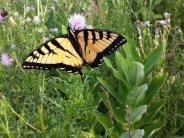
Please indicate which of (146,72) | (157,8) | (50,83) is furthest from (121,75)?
(157,8)

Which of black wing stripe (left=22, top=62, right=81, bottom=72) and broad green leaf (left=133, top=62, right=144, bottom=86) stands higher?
black wing stripe (left=22, top=62, right=81, bottom=72)

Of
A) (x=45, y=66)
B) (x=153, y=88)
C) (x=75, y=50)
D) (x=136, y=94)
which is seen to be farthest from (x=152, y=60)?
(x=45, y=66)

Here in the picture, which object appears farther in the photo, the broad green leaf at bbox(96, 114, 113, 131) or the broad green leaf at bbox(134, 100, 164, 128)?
the broad green leaf at bbox(134, 100, 164, 128)

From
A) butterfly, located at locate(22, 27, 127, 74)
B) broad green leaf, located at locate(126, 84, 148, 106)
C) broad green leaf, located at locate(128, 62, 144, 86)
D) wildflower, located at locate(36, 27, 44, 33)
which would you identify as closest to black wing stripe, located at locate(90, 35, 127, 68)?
butterfly, located at locate(22, 27, 127, 74)

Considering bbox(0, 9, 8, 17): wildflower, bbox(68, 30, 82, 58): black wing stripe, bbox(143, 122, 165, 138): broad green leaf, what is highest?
bbox(0, 9, 8, 17): wildflower

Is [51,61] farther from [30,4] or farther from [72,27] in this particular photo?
[30,4]

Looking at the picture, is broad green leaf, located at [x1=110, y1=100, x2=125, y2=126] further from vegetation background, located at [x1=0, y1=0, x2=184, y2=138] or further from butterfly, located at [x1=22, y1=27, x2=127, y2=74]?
butterfly, located at [x1=22, y1=27, x2=127, y2=74]

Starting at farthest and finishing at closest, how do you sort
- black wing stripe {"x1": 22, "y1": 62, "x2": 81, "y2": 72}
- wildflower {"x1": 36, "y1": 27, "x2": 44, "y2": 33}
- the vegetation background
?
wildflower {"x1": 36, "y1": 27, "x2": 44, "y2": 33}, black wing stripe {"x1": 22, "y1": 62, "x2": 81, "y2": 72}, the vegetation background
